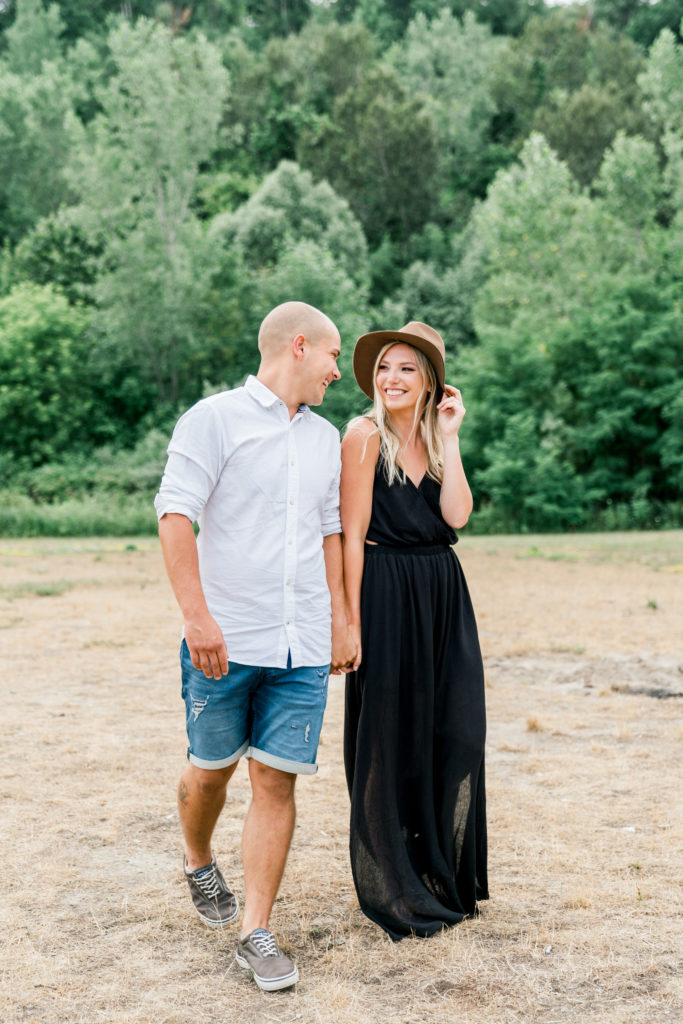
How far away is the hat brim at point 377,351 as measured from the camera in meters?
3.69

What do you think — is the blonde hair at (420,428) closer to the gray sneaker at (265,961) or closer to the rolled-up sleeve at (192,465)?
the rolled-up sleeve at (192,465)

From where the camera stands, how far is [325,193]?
42031 millimetres

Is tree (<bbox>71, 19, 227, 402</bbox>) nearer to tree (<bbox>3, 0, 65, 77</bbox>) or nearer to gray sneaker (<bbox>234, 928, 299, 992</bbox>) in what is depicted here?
tree (<bbox>3, 0, 65, 77</bbox>)

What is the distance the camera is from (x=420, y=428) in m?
3.83

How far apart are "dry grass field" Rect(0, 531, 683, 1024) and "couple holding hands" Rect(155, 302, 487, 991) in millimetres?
197

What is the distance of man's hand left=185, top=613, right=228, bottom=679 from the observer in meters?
3.08

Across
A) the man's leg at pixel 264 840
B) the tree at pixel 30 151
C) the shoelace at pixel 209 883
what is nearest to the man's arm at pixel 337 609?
the man's leg at pixel 264 840

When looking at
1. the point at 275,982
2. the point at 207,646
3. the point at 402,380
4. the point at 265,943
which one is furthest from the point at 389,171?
the point at 275,982

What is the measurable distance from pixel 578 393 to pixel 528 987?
29159 millimetres

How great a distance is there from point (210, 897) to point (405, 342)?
85.4 inches

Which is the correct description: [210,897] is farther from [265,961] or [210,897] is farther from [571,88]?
[571,88]

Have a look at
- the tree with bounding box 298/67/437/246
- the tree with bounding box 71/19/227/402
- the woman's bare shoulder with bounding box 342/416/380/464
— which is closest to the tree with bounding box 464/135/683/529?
the tree with bounding box 71/19/227/402

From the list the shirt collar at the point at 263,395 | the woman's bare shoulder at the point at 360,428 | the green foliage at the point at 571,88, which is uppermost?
the green foliage at the point at 571,88

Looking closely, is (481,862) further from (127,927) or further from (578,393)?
(578,393)
